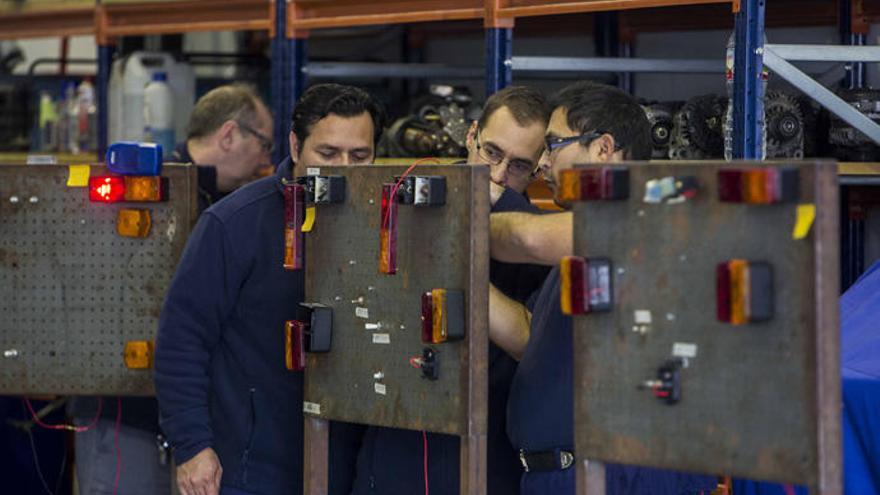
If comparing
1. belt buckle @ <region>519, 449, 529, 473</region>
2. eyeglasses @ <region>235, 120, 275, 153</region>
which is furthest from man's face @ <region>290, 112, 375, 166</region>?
eyeglasses @ <region>235, 120, 275, 153</region>

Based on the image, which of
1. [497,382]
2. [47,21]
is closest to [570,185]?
[497,382]

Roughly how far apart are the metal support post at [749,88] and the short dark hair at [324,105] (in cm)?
108

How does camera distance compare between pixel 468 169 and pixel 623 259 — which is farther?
pixel 468 169

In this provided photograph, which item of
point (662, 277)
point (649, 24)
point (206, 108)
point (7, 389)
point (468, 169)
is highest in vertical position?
point (649, 24)

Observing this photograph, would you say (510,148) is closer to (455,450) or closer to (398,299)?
(398,299)

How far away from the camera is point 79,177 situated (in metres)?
4.70

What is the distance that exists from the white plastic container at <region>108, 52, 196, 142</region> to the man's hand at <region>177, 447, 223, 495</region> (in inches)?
127

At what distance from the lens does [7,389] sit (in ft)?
15.7

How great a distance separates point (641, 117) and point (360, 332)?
2.91 feet

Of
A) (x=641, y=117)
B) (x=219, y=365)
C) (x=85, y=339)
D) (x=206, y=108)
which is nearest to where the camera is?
(x=641, y=117)

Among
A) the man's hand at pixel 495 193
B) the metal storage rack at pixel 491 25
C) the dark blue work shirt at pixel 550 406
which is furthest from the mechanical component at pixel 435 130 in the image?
the dark blue work shirt at pixel 550 406

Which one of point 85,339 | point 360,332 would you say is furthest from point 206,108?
point 360,332

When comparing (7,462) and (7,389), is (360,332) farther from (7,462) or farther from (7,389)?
(7,462)

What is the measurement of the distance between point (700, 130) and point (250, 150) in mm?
1837
